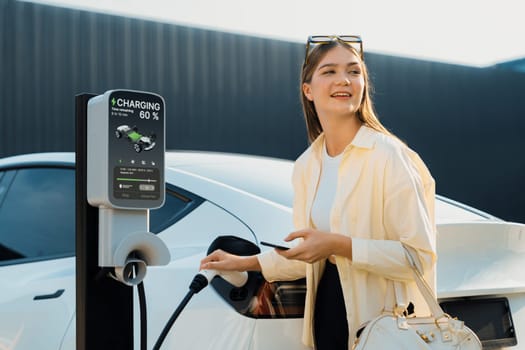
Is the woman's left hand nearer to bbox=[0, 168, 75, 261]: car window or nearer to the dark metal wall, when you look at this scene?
bbox=[0, 168, 75, 261]: car window

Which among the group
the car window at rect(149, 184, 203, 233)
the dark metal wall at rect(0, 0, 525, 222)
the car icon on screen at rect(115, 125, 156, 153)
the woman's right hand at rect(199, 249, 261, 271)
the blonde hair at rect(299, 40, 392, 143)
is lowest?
the woman's right hand at rect(199, 249, 261, 271)

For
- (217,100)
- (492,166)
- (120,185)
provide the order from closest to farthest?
(120,185), (217,100), (492,166)

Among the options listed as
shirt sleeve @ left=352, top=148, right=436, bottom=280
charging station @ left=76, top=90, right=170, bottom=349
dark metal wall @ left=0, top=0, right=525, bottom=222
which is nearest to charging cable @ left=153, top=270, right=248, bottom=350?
charging station @ left=76, top=90, right=170, bottom=349

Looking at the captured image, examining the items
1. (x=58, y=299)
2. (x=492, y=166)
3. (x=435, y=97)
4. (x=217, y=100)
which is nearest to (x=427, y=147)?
(x=435, y=97)

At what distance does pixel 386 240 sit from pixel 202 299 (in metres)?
0.59

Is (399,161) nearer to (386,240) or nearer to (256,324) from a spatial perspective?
(386,240)

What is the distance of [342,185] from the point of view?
216 cm

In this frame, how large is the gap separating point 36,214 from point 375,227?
5.51ft

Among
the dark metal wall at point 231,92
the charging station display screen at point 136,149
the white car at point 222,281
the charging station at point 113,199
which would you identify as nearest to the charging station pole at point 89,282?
the charging station at point 113,199

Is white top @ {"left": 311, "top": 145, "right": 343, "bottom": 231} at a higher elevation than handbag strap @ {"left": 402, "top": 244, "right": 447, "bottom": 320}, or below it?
higher

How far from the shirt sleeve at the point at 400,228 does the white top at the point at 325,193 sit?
20cm

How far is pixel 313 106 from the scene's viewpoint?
254 cm

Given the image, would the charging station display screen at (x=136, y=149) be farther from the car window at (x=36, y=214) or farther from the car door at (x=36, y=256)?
the car window at (x=36, y=214)

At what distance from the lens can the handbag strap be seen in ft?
6.27
